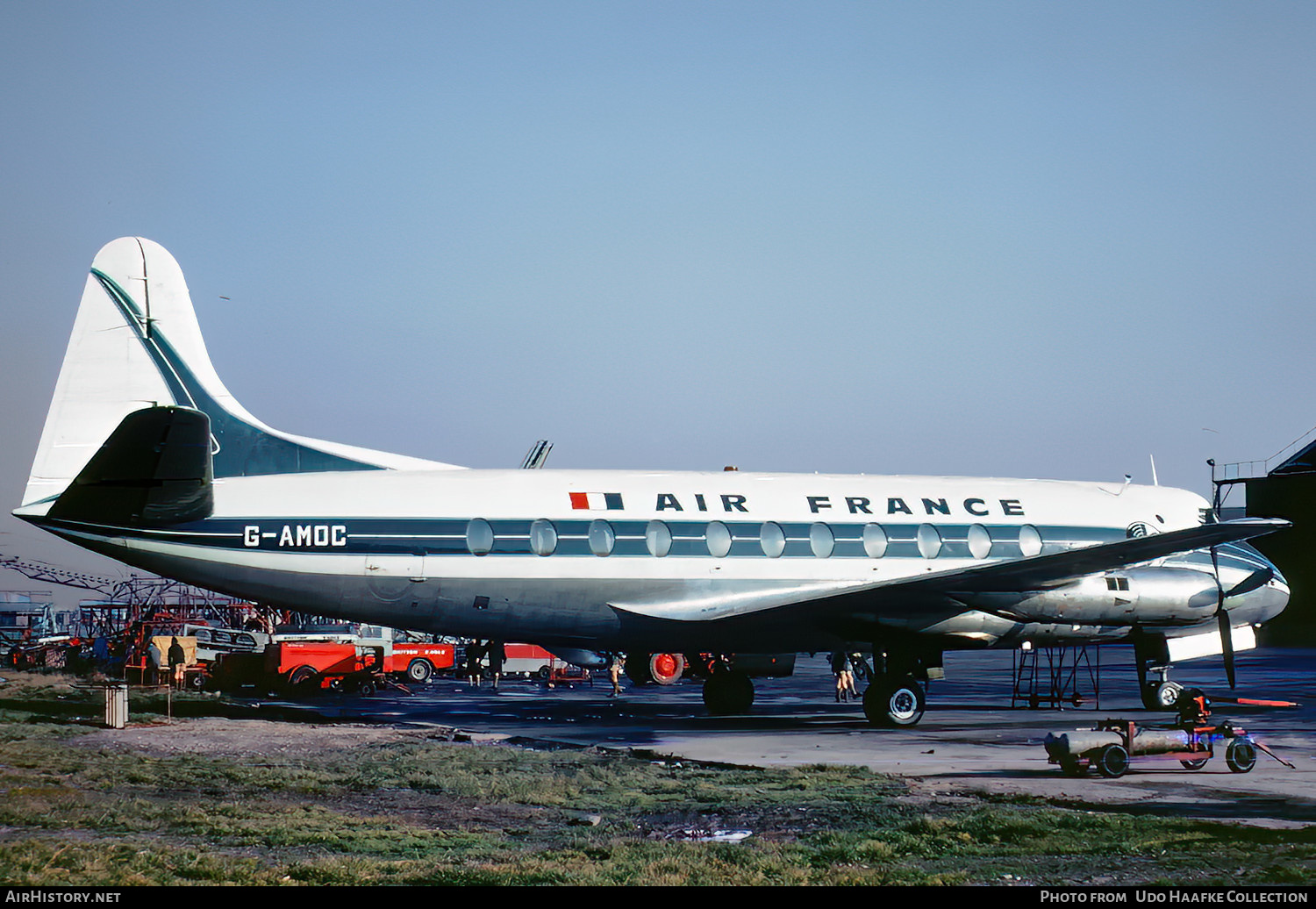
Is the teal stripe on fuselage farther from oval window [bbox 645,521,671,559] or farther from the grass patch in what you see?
the grass patch

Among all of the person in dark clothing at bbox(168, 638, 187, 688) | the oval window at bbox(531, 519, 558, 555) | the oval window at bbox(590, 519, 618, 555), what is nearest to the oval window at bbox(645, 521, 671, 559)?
the oval window at bbox(590, 519, 618, 555)

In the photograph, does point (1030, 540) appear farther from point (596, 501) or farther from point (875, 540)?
point (596, 501)

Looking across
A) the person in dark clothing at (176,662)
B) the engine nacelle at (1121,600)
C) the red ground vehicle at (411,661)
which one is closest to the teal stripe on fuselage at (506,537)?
the engine nacelle at (1121,600)

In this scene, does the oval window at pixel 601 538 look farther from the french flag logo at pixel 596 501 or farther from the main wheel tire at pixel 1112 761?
the main wheel tire at pixel 1112 761

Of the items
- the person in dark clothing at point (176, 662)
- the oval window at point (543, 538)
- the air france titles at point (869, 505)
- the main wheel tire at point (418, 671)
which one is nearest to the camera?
the oval window at point (543, 538)

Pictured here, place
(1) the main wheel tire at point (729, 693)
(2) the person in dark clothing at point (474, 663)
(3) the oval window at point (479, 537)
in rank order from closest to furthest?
(3) the oval window at point (479, 537) < (1) the main wheel tire at point (729, 693) < (2) the person in dark clothing at point (474, 663)

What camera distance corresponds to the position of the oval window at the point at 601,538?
21.1 metres

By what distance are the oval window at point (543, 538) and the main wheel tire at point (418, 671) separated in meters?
20.1

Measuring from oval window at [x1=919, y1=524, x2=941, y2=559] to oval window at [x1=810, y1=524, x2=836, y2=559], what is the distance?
191 cm

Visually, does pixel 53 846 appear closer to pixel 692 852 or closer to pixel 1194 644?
pixel 692 852

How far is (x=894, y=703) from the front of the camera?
21.8m

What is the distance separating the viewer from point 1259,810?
11500 millimetres

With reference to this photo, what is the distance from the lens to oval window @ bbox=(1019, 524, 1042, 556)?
2403 centimetres

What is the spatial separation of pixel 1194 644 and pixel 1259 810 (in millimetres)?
13404
